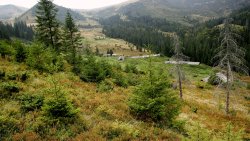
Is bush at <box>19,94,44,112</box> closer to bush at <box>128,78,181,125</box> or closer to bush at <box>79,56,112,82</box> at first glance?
bush at <box>128,78,181,125</box>

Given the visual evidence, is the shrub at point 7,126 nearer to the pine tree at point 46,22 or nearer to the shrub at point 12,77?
the shrub at point 12,77

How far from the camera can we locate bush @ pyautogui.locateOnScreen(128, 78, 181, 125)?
1436cm

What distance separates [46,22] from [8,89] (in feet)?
67.9

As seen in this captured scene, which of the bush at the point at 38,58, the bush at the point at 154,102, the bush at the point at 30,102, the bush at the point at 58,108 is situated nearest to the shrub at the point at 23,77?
the bush at the point at 38,58

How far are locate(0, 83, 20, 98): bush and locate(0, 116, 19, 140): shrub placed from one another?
13.0 ft

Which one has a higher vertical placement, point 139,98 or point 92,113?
point 139,98

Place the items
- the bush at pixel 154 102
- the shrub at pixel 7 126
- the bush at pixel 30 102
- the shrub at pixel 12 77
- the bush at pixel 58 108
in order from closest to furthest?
the shrub at pixel 7 126
the bush at pixel 58 108
the bush at pixel 30 102
the bush at pixel 154 102
the shrub at pixel 12 77

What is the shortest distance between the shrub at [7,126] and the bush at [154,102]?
720 centimetres

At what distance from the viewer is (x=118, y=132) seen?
12.4 meters

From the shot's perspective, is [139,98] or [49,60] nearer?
[139,98]

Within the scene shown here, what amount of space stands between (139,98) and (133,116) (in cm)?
165

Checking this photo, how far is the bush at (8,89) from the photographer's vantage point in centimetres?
1515

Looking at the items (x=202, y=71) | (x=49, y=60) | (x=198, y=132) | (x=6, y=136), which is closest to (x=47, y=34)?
(x=49, y=60)

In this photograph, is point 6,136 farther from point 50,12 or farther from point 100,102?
point 50,12
